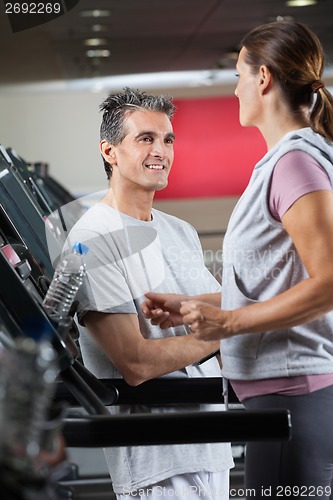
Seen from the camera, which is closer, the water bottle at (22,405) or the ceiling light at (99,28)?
the water bottle at (22,405)

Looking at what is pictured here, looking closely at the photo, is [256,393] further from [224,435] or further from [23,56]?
[23,56]

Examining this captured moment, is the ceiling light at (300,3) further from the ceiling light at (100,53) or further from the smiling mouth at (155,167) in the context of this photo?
the smiling mouth at (155,167)

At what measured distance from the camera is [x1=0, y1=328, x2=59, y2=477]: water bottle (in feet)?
2.01

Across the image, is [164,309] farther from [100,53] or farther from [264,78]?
[100,53]

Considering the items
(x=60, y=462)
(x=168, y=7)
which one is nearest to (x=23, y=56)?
(x=168, y=7)

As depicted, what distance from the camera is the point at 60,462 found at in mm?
709

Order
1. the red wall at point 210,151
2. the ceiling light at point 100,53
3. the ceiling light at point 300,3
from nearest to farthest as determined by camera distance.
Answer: the red wall at point 210,151 → the ceiling light at point 300,3 → the ceiling light at point 100,53

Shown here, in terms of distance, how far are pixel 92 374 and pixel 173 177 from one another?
20.5 inches

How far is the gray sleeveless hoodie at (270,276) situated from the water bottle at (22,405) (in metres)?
0.86

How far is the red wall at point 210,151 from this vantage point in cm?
197

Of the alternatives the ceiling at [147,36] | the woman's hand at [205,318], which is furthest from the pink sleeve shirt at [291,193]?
the ceiling at [147,36]

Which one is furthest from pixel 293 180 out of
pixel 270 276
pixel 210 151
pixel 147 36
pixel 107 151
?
pixel 147 36

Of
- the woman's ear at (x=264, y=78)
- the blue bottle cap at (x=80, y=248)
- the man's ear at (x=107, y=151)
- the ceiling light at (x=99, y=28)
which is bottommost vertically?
the ceiling light at (x=99, y=28)

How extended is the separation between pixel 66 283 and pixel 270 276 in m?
0.52
